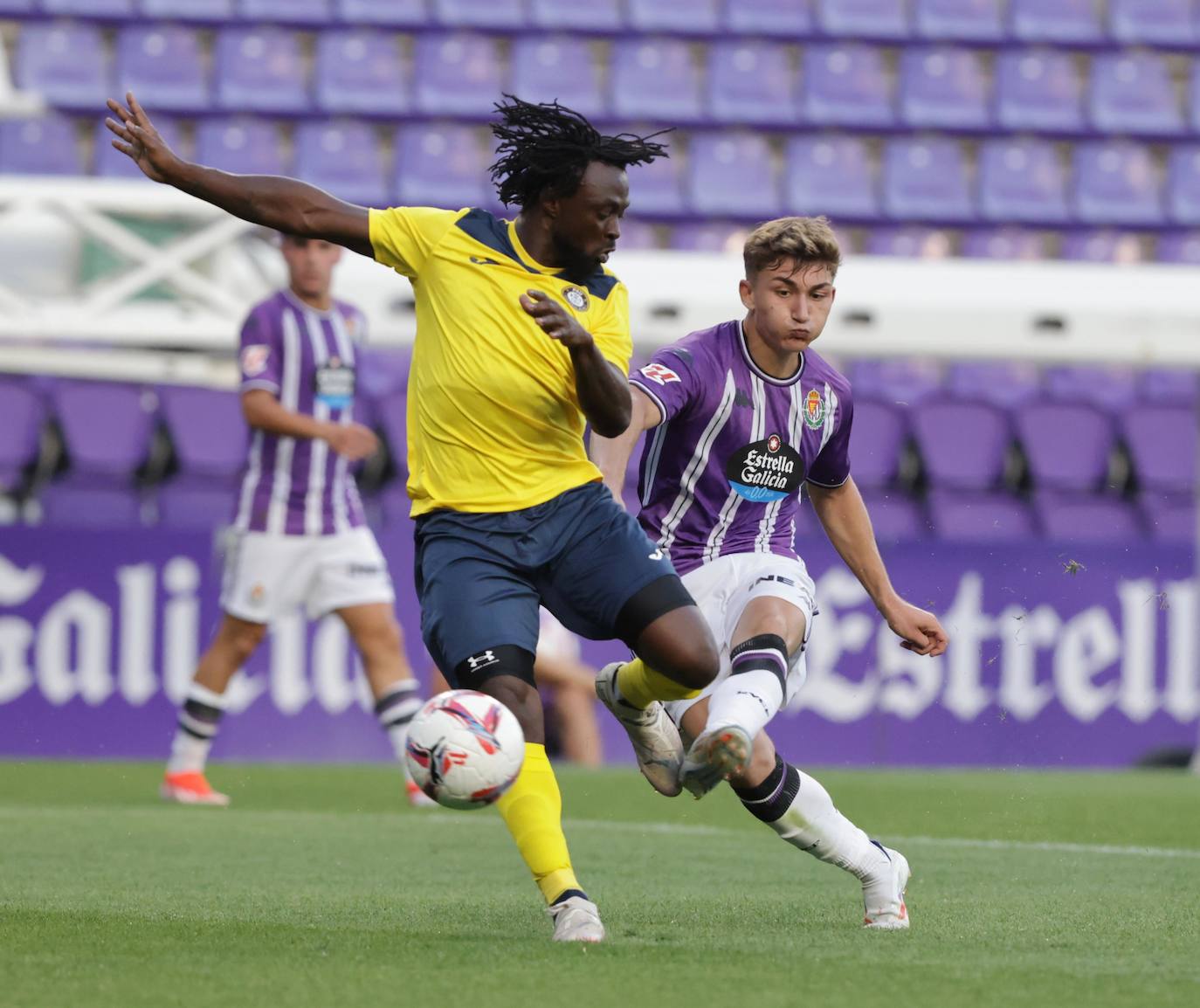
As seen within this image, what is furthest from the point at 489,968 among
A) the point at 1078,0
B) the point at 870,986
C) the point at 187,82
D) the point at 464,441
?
the point at 1078,0

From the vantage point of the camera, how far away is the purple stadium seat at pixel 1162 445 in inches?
486

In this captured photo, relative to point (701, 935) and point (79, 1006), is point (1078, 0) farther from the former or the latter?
point (79, 1006)

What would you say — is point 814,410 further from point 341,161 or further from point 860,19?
point 860,19

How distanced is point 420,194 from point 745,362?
9.15 metres

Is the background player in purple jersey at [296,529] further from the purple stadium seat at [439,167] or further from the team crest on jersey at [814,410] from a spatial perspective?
the purple stadium seat at [439,167]

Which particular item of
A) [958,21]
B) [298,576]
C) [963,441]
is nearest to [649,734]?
[298,576]

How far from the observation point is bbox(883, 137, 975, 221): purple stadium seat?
1465 centimetres

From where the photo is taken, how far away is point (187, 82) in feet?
46.4

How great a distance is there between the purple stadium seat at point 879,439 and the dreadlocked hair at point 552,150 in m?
7.54

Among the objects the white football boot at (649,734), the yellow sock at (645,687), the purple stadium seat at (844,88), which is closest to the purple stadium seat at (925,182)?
the purple stadium seat at (844,88)

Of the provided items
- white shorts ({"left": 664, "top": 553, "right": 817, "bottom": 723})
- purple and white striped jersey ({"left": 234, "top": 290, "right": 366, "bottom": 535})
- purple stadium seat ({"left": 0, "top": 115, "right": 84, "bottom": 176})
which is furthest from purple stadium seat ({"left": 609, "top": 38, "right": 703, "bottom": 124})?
white shorts ({"left": 664, "top": 553, "right": 817, "bottom": 723})

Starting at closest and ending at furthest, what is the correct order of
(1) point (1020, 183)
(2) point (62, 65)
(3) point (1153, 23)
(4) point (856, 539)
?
(4) point (856, 539) → (2) point (62, 65) → (1) point (1020, 183) → (3) point (1153, 23)

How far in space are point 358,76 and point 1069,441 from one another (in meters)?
5.73

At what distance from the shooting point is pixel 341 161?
13.9m
